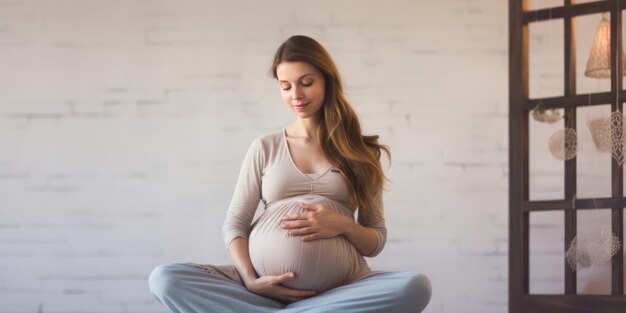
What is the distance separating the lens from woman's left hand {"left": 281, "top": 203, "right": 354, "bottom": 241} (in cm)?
253

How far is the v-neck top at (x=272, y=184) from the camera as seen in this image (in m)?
2.69

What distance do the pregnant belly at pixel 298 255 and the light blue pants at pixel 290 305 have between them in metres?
0.06

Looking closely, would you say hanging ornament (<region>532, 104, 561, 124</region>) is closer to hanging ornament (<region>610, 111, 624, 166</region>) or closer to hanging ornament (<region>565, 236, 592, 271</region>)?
hanging ornament (<region>610, 111, 624, 166</region>)

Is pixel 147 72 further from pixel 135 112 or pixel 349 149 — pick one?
pixel 349 149

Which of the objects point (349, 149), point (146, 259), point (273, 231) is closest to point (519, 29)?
point (349, 149)

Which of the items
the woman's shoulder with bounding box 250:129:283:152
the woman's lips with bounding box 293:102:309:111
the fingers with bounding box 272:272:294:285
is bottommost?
the fingers with bounding box 272:272:294:285

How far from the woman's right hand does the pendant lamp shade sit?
198 cm

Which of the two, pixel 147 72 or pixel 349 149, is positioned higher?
pixel 147 72

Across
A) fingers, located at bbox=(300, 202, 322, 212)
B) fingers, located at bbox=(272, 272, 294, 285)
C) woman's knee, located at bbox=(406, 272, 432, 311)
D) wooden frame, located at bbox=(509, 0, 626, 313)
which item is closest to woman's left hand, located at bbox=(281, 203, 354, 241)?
fingers, located at bbox=(300, 202, 322, 212)

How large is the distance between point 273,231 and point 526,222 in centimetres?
167

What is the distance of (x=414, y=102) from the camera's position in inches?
173

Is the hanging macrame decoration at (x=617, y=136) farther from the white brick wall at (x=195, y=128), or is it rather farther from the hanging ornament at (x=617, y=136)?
the white brick wall at (x=195, y=128)

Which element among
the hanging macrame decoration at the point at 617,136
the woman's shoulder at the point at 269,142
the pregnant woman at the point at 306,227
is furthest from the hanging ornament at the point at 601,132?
the woman's shoulder at the point at 269,142

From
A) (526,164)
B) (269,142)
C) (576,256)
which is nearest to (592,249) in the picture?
(576,256)
